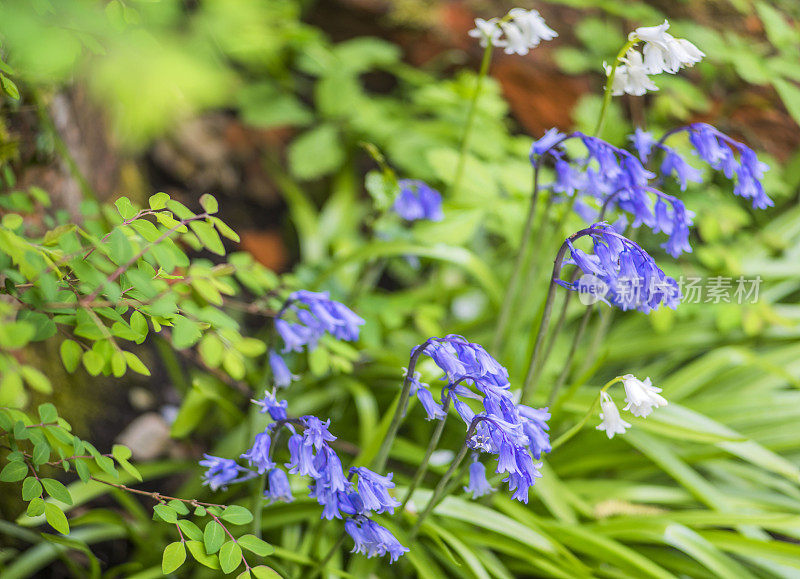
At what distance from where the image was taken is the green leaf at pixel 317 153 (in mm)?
3061

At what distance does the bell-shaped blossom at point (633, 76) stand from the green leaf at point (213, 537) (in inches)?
52.7

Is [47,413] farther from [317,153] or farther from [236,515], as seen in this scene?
[317,153]

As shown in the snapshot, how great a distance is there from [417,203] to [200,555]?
1.27 metres

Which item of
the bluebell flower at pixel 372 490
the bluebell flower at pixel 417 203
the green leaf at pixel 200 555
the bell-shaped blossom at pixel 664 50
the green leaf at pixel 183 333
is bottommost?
the green leaf at pixel 200 555

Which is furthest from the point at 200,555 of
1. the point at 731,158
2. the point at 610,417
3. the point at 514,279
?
the point at 731,158

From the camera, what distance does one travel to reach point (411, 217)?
2027mm

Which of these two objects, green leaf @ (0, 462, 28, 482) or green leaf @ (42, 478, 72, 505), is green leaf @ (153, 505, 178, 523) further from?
green leaf @ (0, 462, 28, 482)

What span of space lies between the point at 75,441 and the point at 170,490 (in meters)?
1.09

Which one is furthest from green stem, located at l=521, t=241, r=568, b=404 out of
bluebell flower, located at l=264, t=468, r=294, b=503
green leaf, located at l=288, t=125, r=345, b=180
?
green leaf, located at l=288, t=125, r=345, b=180

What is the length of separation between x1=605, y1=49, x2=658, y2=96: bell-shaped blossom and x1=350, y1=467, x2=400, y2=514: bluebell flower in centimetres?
104

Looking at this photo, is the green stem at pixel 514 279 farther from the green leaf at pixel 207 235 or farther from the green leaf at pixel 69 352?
the green leaf at pixel 69 352

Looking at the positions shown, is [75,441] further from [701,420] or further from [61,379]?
[701,420]

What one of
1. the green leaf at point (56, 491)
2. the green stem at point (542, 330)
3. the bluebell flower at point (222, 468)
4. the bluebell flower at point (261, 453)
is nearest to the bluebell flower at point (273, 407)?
the bluebell flower at point (261, 453)

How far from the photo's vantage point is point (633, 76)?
1.42 m
